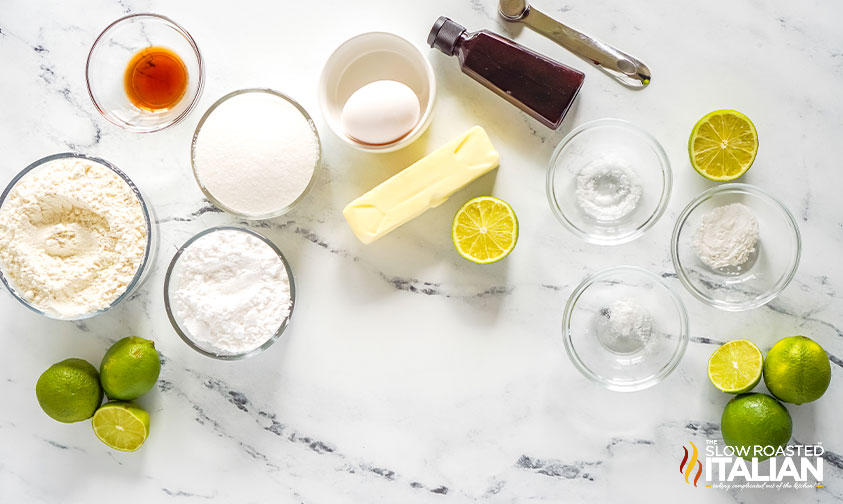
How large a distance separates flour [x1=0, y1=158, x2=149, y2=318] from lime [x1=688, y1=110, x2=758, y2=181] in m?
1.47

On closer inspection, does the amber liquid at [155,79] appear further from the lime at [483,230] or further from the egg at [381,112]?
the lime at [483,230]

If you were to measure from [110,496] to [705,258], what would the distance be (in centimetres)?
180

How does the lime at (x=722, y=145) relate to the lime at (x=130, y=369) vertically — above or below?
above

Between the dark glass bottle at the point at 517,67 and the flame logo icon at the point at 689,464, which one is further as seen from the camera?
the flame logo icon at the point at 689,464

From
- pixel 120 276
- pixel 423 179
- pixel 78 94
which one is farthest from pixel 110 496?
pixel 423 179

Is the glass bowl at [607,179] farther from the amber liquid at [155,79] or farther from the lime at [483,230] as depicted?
the amber liquid at [155,79]

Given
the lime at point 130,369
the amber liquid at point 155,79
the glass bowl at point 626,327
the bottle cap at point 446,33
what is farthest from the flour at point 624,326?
the amber liquid at point 155,79

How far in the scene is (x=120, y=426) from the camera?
1.62 metres

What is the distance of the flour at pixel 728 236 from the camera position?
159cm

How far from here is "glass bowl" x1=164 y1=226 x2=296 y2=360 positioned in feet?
5.14

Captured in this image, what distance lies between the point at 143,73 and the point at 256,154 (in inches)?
17.8

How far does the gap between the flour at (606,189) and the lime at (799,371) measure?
1.76 ft

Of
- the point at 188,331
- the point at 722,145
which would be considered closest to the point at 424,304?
the point at 188,331

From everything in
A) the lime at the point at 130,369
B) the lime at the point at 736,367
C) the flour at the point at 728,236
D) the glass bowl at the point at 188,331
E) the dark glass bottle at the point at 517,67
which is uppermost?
the dark glass bottle at the point at 517,67
